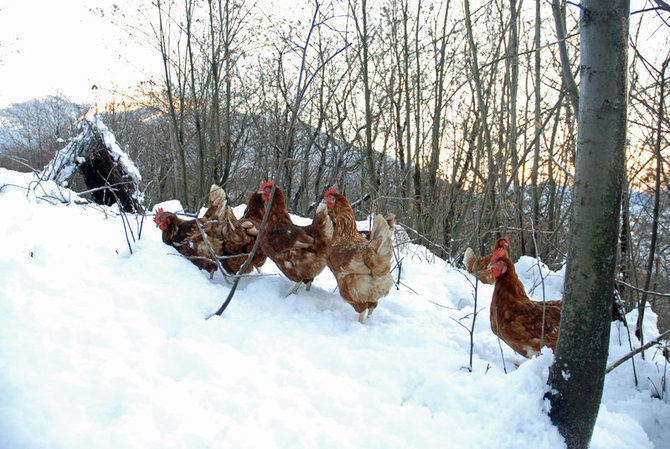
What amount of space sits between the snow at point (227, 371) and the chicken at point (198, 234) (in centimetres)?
49

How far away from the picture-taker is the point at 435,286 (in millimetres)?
4504

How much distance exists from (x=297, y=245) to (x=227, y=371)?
1606 millimetres

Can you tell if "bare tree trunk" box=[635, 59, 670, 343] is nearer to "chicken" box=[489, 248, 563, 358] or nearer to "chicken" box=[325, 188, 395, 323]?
"chicken" box=[489, 248, 563, 358]

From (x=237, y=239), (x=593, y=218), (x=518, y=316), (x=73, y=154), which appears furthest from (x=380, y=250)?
(x=73, y=154)

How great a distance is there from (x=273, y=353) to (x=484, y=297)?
9.54 ft

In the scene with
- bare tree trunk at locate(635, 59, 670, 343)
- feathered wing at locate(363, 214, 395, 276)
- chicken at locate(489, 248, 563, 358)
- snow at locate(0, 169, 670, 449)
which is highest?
bare tree trunk at locate(635, 59, 670, 343)

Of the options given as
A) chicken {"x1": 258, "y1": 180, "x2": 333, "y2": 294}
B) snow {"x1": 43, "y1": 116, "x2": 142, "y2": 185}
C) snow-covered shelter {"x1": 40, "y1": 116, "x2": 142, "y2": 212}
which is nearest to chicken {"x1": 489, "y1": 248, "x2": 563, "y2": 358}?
chicken {"x1": 258, "y1": 180, "x2": 333, "y2": 294}

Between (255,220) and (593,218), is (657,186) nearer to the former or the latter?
(593,218)

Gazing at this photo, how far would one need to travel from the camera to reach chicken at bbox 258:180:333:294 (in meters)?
3.56

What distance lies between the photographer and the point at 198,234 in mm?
3828

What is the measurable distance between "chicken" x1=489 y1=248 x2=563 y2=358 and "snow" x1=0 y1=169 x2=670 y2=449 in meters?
0.22

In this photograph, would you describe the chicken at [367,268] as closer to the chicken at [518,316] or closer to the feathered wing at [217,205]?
the chicken at [518,316]

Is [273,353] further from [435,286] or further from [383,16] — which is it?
[383,16]

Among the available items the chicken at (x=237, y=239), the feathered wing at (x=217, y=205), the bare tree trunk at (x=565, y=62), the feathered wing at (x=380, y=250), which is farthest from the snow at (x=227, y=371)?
the bare tree trunk at (x=565, y=62)
